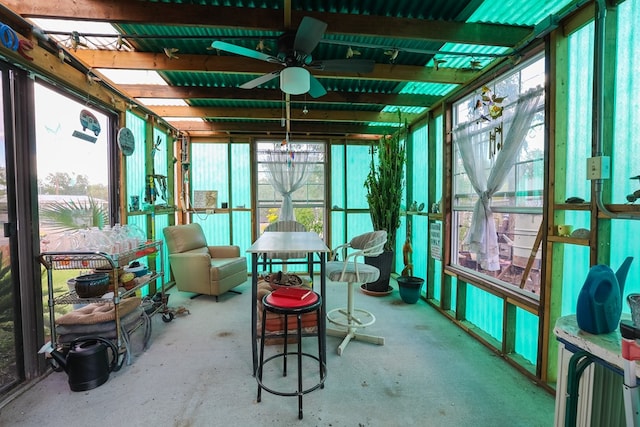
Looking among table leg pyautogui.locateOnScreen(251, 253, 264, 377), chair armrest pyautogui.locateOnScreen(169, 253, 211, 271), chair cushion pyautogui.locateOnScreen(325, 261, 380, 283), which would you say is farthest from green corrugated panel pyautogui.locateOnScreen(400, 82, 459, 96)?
chair armrest pyautogui.locateOnScreen(169, 253, 211, 271)

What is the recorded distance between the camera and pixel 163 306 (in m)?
3.07

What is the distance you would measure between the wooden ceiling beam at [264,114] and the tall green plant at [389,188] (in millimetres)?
420

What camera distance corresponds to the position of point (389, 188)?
3986 millimetres

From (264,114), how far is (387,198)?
2127mm

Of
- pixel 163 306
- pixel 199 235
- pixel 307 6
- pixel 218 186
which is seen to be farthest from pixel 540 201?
pixel 218 186

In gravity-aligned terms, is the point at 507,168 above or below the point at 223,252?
above

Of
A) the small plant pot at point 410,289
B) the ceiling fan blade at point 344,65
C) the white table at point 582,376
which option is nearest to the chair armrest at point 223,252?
the small plant pot at point 410,289

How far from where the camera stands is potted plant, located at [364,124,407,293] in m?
3.90

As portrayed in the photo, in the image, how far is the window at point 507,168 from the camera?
2098 mm

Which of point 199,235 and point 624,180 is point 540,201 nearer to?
point 624,180

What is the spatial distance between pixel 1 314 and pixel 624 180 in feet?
12.7

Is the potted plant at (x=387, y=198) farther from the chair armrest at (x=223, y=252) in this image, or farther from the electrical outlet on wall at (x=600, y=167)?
the electrical outlet on wall at (x=600, y=167)

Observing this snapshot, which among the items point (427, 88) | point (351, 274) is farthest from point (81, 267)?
point (427, 88)

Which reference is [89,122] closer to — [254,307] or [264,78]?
[264,78]
